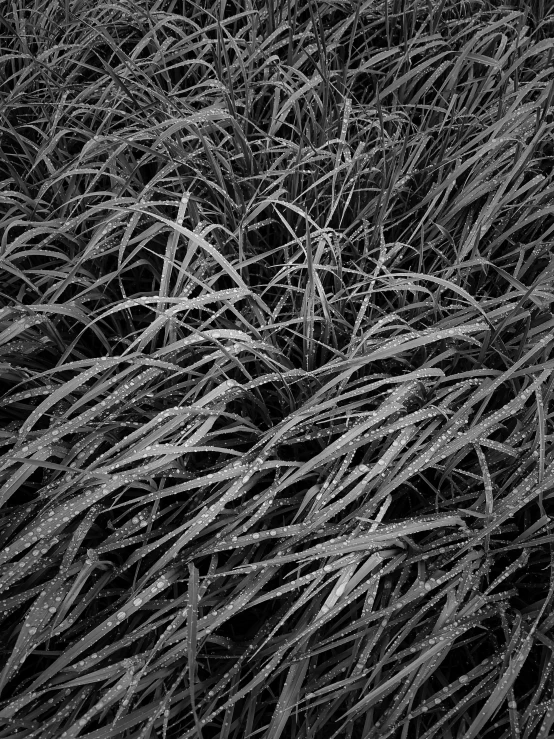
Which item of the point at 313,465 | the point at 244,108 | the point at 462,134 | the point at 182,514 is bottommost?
the point at 182,514

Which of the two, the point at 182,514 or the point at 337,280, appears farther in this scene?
the point at 337,280

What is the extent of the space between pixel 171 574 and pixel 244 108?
1038mm

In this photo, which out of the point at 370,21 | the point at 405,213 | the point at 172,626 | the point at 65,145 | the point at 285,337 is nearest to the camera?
the point at 172,626

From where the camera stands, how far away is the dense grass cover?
2.88 feet

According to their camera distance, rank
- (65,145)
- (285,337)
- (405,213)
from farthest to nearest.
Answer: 1. (65,145)
2. (405,213)
3. (285,337)

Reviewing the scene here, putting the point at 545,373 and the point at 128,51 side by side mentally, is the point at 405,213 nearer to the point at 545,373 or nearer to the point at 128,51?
the point at 545,373

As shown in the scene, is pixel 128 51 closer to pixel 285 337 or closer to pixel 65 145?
pixel 65 145

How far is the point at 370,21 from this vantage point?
168 centimetres

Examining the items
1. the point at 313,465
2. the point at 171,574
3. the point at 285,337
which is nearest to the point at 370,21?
the point at 285,337

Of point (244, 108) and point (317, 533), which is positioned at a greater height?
point (244, 108)

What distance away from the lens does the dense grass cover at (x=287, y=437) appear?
88 centimetres

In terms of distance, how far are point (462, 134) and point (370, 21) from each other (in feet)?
1.71

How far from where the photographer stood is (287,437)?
0.98m

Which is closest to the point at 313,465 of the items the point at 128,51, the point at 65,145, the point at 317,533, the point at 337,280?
the point at 317,533
